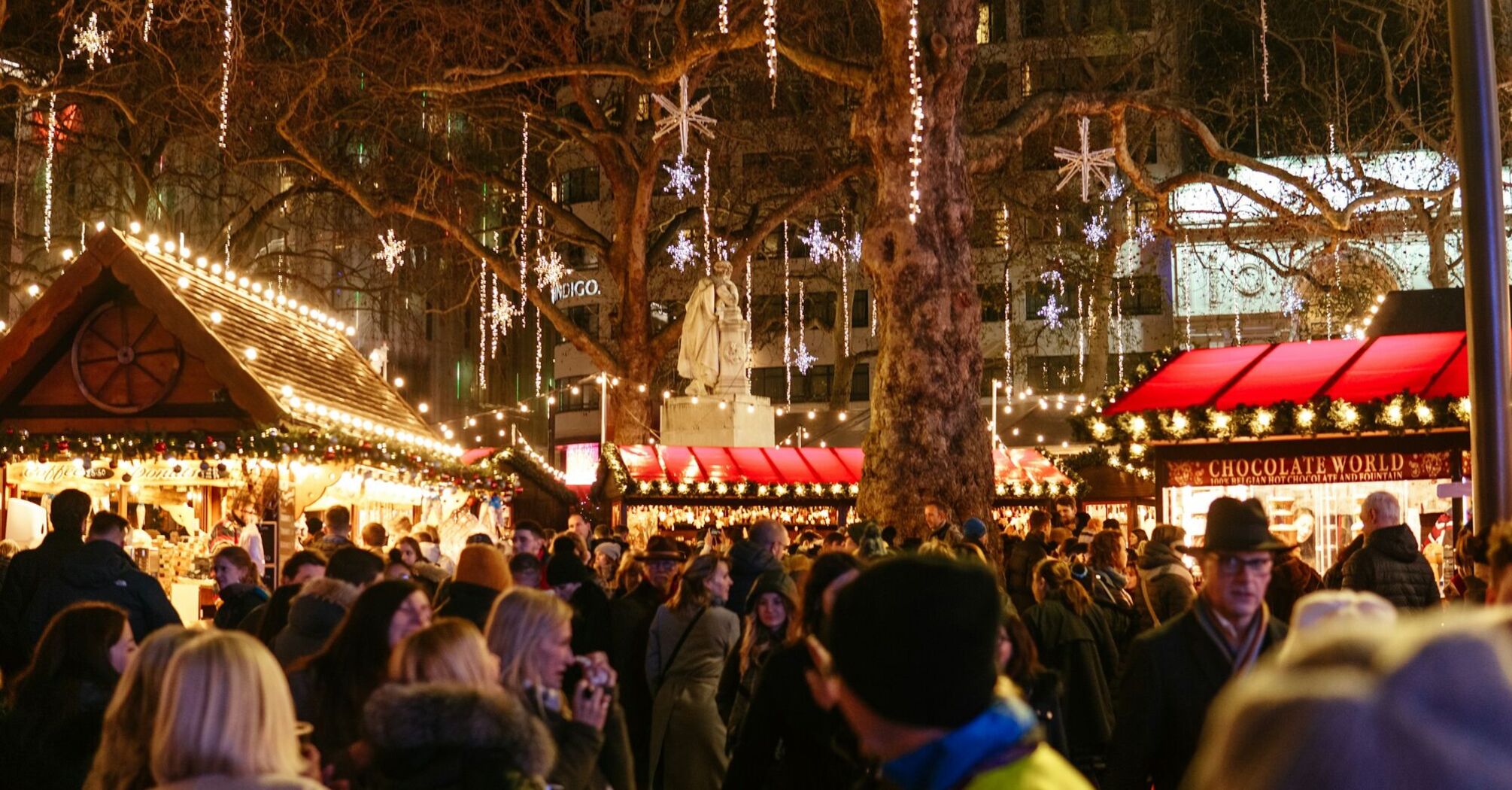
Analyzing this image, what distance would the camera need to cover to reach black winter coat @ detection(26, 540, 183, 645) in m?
9.07

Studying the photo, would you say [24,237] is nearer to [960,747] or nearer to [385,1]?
[385,1]

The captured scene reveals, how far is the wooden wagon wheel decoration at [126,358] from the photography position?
15641mm

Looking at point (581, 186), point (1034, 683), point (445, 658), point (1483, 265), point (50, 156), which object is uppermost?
point (581, 186)

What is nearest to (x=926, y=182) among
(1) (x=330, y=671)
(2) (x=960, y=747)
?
(1) (x=330, y=671)

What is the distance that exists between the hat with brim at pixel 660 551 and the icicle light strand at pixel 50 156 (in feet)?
53.9

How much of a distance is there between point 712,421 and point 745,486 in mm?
4741

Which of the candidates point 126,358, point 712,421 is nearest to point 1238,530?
point 126,358

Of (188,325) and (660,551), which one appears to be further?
(188,325)

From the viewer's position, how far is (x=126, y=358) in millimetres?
15781

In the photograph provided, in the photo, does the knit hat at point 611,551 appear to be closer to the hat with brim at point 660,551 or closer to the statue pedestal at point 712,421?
the hat with brim at point 660,551

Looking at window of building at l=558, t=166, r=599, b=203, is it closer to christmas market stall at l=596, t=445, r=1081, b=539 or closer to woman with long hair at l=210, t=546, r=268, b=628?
christmas market stall at l=596, t=445, r=1081, b=539

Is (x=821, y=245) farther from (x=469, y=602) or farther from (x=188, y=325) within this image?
(x=469, y=602)

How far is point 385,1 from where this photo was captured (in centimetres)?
2364

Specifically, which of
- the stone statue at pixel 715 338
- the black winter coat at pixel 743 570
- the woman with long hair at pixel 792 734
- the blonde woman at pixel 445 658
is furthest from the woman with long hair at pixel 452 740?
the stone statue at pixel 715 338
